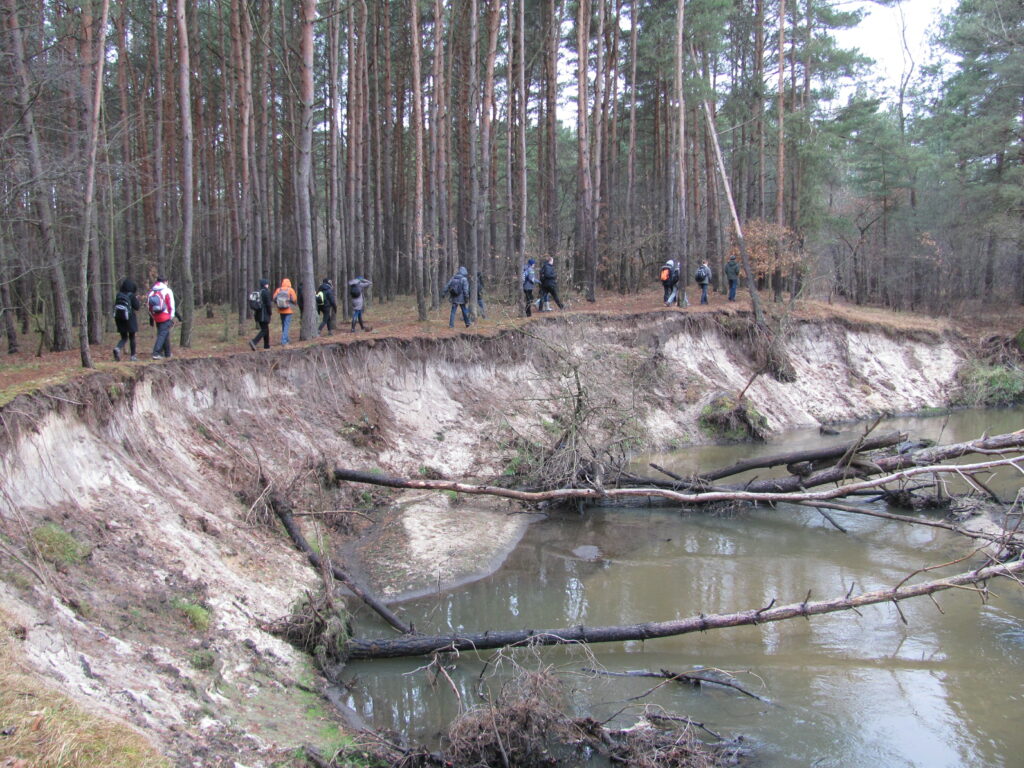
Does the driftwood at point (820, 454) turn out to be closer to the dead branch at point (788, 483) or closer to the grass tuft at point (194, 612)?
the dead branch at point (788, 483)

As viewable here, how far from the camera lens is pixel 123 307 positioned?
12734 mm

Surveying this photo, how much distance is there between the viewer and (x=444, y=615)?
9312mm

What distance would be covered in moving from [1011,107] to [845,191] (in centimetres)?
1708

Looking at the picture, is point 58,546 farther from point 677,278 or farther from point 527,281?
point 677,278

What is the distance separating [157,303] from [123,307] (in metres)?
0.60

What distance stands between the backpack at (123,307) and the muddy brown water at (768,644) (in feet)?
25.4

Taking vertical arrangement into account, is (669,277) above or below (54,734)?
above

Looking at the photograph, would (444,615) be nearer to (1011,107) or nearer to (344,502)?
(344,502)

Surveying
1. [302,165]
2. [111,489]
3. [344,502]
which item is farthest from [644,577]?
[302,165]

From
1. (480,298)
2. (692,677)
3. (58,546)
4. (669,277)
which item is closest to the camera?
(58,546)

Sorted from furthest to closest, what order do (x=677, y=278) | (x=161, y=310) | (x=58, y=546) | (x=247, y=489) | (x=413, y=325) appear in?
(x=677, y=278), (x=413, y=325), (x=161, y=310), (x=247, y=489), (x=58, y=546)

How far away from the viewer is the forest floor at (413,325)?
11602mm

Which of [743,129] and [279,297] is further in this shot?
[743,129]

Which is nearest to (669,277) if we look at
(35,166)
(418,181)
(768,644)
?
(418,181)
